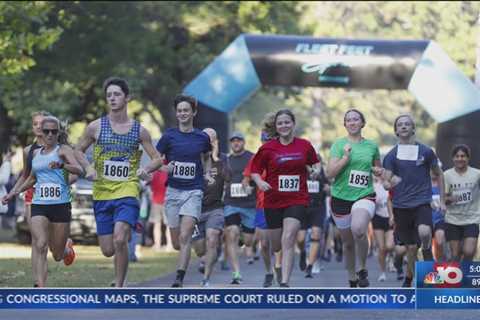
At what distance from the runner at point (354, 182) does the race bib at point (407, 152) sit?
2.15ft

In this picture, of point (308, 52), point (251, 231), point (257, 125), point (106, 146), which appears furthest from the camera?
point (257, 125)

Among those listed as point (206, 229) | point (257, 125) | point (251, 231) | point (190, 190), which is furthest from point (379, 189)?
point (257, 125)

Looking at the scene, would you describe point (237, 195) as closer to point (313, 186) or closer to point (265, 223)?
point (313, 186)

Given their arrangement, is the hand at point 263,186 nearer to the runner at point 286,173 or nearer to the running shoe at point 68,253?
the runner at point 286,173

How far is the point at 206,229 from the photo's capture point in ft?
57.7

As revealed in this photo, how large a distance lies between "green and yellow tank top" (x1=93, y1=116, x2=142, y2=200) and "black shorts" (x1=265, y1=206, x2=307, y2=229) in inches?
92.1

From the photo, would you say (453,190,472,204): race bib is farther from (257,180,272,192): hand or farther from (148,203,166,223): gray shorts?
(148,203,166,223): gray shorts

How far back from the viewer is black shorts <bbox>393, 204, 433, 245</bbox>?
16.1m

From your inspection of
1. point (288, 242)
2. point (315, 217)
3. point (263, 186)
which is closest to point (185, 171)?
point (263, 186)

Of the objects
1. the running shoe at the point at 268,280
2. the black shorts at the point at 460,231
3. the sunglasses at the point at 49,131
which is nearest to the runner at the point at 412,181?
the black shorts at the point at 460,231

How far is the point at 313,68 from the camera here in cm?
2681

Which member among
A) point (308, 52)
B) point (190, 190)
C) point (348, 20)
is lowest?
point (190, 190)
